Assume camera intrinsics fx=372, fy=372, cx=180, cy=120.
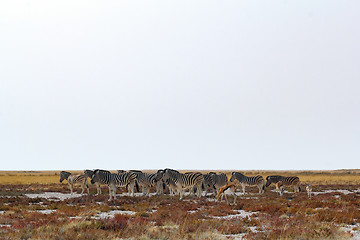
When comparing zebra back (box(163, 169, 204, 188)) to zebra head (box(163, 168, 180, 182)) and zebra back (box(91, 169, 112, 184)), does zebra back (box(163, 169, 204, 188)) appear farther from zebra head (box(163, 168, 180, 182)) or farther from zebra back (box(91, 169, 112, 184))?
zebra back (box(91, 169, 112, 184))

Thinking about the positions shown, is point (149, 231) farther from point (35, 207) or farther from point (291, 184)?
point (291, 184)

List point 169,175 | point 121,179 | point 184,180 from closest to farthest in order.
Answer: point 184,180 → point 169,175 → point 121,179

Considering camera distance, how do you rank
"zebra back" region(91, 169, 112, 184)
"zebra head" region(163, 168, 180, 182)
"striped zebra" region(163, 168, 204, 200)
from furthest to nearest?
1. "zebra head" region(163, 168, 180, 182)
2. "zebra back" region(91, 169, 112, 184)
3. "striped zebra" region(163, 168, 204, 200)

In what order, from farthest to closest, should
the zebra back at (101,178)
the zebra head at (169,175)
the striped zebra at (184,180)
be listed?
the zebra head at (169,175) < the zebra back at (101,178) < the striped zebra at (184,180)

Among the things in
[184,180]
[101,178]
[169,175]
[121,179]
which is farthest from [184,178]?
[101,178]

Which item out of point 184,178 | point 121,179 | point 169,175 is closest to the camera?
point 184,178

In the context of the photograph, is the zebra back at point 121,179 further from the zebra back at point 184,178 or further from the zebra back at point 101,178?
the zebra back at point 184,178

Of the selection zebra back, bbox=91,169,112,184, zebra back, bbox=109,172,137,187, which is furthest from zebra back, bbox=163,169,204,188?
zebra back, bbox=91,169,112,184

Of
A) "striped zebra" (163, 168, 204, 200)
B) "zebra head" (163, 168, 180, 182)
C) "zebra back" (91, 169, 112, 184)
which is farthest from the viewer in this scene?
"zebra head" (163, 168, 180, 182)

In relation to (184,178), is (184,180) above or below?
below

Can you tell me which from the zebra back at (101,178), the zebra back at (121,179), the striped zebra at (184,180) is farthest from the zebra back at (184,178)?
the zebra back at (101,178)

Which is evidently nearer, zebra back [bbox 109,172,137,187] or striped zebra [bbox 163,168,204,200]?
striped zebra [bbox 163,168,204,200]

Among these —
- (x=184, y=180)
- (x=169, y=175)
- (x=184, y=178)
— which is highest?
(x=169, y=175)

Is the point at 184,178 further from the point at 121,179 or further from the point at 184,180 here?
the point at 121,179
